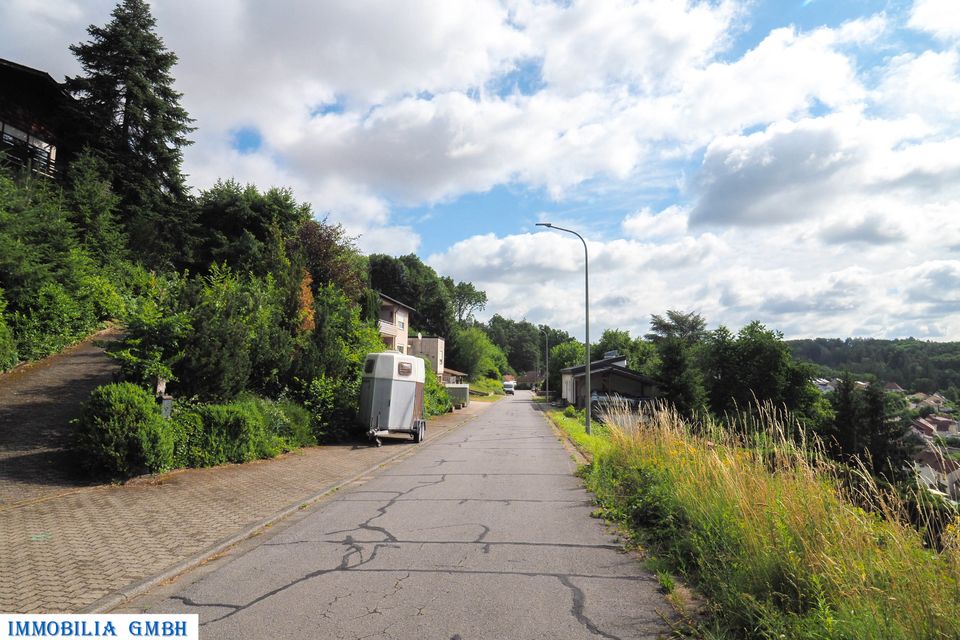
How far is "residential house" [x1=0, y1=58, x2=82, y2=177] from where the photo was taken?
26.6 metres

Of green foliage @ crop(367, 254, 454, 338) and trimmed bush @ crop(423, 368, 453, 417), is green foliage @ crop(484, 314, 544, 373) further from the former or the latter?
trimmed bush @ crop(423, 368, 453, 417)

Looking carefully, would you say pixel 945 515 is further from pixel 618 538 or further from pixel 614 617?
pixel 618 538

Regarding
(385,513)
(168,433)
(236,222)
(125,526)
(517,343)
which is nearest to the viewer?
(125,526)

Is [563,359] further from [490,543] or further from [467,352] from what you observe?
[490,543]

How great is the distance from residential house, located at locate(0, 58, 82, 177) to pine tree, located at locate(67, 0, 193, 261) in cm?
114

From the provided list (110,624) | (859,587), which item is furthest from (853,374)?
(110,624)

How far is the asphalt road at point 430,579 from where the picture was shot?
431cm

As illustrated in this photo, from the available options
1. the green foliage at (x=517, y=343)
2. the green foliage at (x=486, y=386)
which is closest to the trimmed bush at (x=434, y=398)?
the green foliage at (x=486, y=386)

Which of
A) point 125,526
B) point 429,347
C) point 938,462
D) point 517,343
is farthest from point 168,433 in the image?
point 517,343

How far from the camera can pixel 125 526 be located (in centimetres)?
733

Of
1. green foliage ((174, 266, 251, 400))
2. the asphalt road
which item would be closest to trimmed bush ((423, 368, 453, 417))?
green foliage ((174, 266, 251, 400))

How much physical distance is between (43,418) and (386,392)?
875 centimetres

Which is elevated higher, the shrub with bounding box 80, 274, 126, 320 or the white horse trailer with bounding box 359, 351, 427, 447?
the shrub with bounding box 80, 274, 126, 320

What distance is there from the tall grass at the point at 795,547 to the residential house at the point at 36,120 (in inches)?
1161
